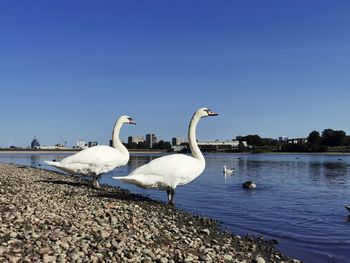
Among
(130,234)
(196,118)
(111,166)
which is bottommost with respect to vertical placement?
(130,234)

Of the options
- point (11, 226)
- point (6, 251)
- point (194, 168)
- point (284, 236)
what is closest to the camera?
point (6, 251)

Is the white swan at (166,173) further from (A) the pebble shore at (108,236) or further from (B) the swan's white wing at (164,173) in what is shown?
(A) the pebble shore at (108,236)

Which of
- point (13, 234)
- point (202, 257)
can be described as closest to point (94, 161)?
point (13, 234)

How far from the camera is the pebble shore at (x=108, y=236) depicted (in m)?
7.80

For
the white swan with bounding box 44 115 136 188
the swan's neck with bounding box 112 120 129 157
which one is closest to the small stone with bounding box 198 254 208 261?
the white swan with bounding box 44 115 136 188

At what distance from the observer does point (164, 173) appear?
14164 millimetres

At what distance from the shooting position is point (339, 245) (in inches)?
500

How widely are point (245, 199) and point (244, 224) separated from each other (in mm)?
7936

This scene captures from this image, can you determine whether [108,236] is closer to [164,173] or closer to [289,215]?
[164,173]

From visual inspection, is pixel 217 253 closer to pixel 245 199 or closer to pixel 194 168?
pixel 194 168

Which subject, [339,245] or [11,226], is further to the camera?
[339,245]

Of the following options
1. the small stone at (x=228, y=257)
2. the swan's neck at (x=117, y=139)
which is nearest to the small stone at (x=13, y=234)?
the small stone at (x=228, y=257)

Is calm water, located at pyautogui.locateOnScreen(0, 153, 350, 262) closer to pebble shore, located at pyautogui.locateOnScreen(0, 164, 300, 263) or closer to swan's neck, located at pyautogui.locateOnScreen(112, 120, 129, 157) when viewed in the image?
pebble shore, located at pyautogui.locateOnScreen(0, 164, 300, 263)

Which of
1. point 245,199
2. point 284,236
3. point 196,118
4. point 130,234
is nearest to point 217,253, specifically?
point 130,234
